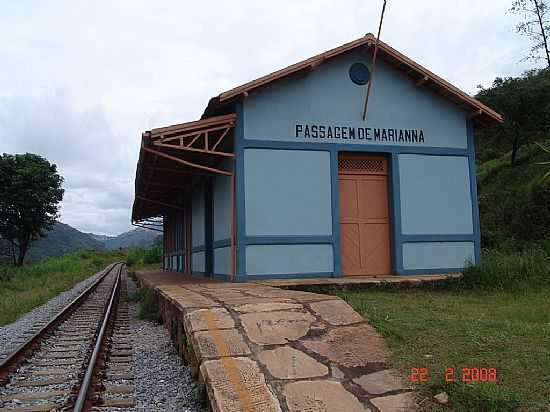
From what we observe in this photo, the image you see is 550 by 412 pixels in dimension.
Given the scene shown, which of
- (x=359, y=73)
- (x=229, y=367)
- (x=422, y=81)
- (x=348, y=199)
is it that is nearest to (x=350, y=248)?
(x=348, y=199)

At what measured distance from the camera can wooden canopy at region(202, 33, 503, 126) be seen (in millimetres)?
10383

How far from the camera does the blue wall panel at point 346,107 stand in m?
10.8

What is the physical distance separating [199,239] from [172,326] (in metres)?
7.53

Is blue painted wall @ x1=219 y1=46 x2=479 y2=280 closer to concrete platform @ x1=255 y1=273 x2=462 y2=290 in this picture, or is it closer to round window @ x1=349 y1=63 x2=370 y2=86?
round window @ x1=349 y1=63 x2=370 y2=86

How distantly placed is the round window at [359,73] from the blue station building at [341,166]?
2 centimetres

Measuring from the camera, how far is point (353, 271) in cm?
1138

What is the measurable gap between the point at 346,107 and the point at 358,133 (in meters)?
0.60

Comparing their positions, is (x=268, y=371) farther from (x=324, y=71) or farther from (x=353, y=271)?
(x=324, y=71)

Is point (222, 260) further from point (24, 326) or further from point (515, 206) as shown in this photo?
point (515, 206)

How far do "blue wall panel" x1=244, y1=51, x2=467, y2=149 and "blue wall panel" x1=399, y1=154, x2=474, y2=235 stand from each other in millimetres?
439

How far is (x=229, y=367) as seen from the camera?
4504mm

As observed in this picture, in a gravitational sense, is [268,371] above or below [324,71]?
below

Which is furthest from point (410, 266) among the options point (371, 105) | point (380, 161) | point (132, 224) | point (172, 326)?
point (132, 224)

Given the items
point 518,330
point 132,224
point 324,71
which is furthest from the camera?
point 132,224
